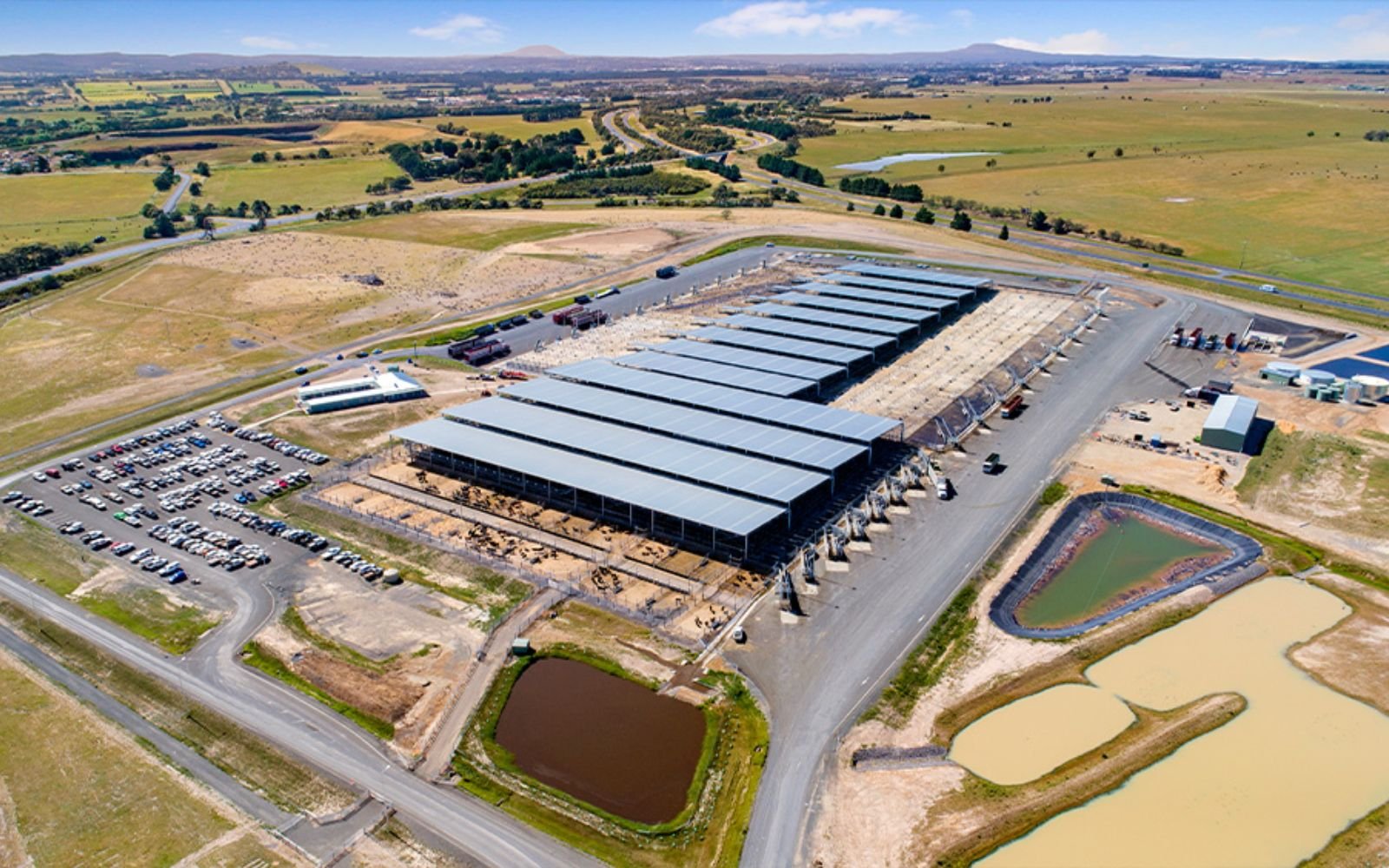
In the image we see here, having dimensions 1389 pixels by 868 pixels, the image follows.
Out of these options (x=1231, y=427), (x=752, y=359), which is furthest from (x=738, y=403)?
(x=1231, y=427)

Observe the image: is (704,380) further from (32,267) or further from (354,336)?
(32,267)

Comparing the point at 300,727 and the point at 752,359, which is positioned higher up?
the point at 752,359

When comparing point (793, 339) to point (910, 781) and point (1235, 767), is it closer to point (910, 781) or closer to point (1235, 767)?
point (910, 781)

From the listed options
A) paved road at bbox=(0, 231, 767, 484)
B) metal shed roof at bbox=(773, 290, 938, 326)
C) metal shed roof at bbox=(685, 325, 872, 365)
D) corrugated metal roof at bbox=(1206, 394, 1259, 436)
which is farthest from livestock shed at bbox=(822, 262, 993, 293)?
corrugated metal roof at bbox=(1206, 394, 1259, 436)

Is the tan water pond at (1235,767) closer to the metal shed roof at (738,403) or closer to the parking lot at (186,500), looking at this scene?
the metal shed roof at (738,403)

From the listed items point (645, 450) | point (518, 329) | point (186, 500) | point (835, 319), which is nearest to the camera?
point (645, 450)

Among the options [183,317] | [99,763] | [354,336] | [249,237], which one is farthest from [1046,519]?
[249,237]

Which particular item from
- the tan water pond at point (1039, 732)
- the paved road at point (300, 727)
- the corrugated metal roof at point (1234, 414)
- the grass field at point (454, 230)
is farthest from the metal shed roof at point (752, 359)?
the grass field at point (454, 230)
